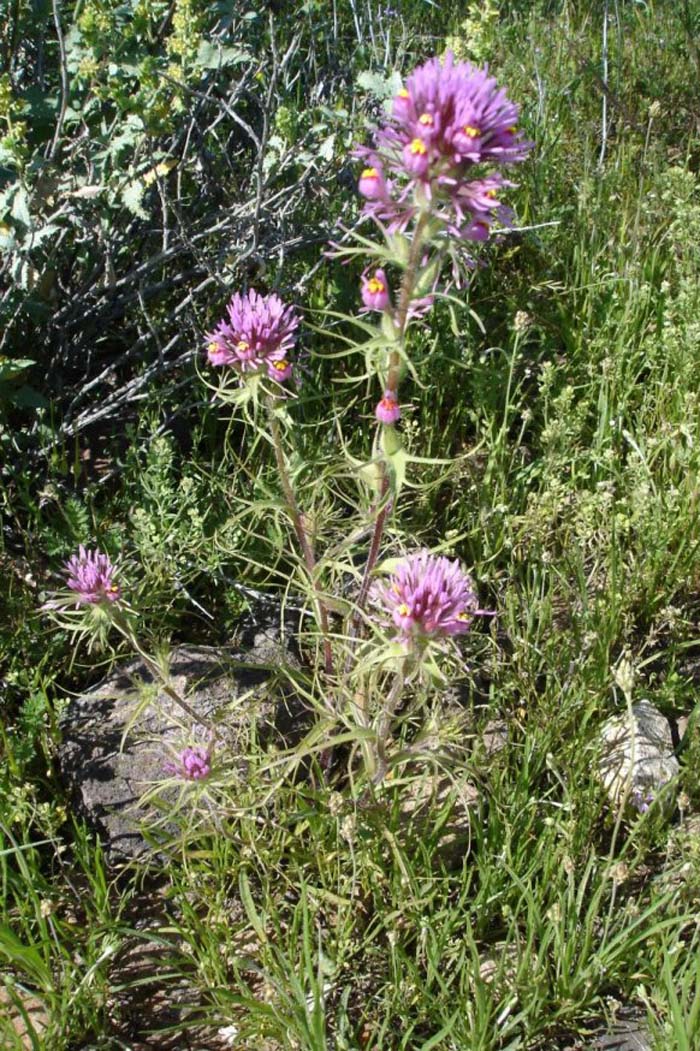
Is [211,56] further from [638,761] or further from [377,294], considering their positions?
[638,761]

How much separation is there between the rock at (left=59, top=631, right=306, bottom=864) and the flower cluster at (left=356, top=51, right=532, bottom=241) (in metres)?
1.08

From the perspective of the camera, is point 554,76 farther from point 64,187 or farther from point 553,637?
point 553,637

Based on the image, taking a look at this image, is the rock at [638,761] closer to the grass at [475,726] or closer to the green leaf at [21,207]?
the grass at [475,726]

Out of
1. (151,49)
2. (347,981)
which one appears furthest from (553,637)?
(151,49)

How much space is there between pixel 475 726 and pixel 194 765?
76 cm

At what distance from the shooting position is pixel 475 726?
2.38 m

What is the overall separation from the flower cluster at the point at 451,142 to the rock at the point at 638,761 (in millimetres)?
1270

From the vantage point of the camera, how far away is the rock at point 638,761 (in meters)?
2.23

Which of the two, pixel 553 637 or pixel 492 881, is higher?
pixel 553 637

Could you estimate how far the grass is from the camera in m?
1.93

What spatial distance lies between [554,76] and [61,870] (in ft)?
12.1

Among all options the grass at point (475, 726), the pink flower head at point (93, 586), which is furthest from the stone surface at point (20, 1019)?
the pink flower head at point (93, 586)

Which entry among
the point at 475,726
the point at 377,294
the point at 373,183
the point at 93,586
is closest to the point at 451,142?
the point at 373,183

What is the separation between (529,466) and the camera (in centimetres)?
281
